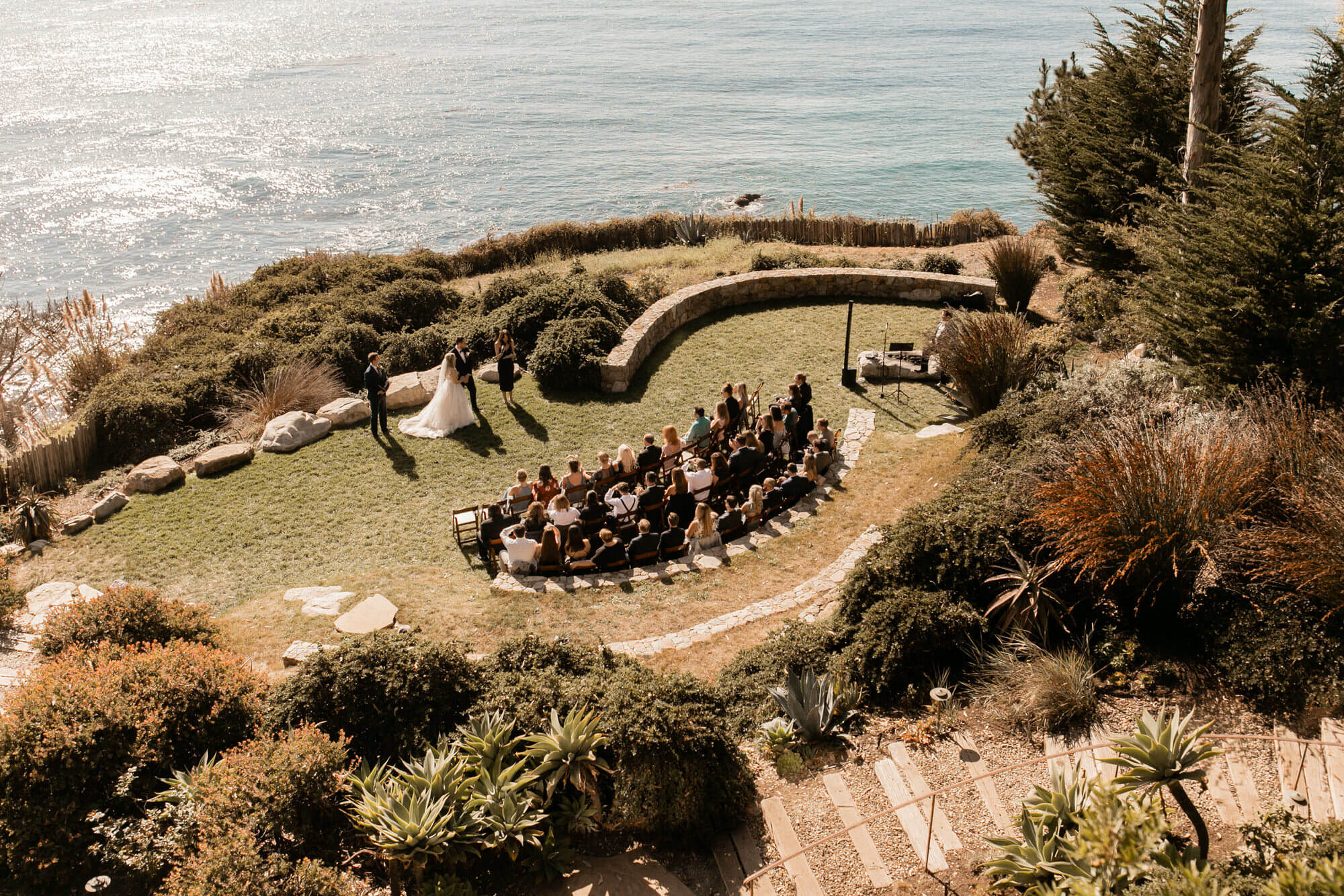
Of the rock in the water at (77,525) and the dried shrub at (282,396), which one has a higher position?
the dried shrub at (282,396)

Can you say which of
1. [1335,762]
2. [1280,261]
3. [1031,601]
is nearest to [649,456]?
[1031,601]

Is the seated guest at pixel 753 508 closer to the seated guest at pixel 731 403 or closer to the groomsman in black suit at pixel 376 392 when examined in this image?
the seated guest at pixel 731 403

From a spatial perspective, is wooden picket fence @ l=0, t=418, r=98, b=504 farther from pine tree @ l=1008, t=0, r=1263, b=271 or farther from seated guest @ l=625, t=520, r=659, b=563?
pine tree @ l=1008, t=0, r=1263, b=271

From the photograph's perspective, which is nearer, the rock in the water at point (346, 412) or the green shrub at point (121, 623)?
the green shrub at point (121, 623)

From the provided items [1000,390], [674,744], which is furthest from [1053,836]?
[1000,390]

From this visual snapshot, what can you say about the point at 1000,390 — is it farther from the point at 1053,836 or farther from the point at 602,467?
the point at 1053,836

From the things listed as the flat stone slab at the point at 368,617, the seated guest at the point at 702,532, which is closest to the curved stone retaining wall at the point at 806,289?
the seated guest at the point at 702,532

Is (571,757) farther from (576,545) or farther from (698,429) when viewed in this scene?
(698,429)
